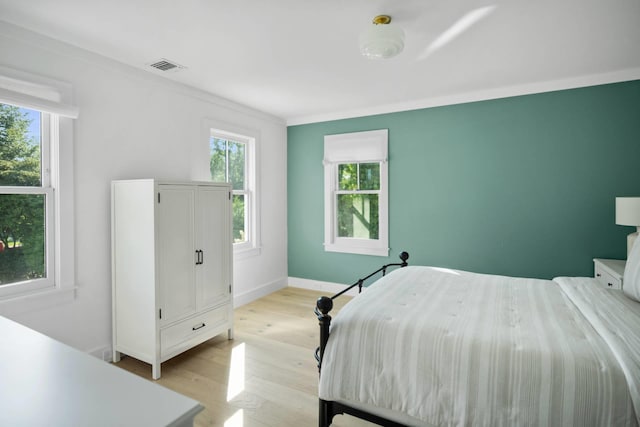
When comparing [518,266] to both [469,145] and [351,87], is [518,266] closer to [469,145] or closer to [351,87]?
[469,145]

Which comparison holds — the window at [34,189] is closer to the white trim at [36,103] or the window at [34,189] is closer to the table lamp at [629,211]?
the white trim at [36,103]

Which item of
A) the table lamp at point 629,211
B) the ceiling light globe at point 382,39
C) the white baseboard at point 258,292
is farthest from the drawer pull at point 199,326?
the table lamp at point 629,211

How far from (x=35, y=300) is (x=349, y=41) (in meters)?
2.95

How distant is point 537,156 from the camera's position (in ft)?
11.5

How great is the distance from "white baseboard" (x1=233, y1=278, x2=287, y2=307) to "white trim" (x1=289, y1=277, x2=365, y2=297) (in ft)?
0.52

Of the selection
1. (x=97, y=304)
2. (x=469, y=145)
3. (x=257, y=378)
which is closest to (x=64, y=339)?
(x=97, y=304)

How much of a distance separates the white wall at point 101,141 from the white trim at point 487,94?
1725 mm

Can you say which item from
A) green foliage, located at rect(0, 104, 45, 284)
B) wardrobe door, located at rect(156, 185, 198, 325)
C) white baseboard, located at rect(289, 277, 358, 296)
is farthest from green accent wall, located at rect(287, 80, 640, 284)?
green foliage, located at rect(0, 104, 45, 284)

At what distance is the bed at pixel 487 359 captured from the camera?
4.27ft

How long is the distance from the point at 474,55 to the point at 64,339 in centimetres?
393

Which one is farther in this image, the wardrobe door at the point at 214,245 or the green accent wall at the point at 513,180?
the green accent wall at the point at 513,180

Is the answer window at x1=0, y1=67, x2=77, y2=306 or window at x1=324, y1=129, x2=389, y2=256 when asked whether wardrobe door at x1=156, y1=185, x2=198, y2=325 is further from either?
window at x1=324, y1=129, x2=389, y2=256

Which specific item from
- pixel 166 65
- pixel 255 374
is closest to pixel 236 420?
pixel 255 374

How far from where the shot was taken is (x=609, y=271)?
2.77 m
